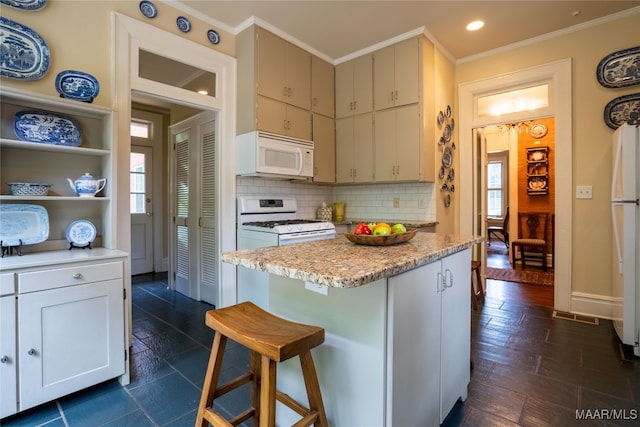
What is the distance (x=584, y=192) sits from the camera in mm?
3227

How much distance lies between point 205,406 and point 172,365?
1149 millimetres

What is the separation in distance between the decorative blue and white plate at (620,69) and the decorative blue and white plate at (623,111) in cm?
14

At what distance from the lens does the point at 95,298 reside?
1.87 meters

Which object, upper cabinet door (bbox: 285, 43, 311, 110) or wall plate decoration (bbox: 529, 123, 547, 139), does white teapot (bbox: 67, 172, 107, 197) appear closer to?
upper cabinet door (bbox: 285, 43, 311, 110)

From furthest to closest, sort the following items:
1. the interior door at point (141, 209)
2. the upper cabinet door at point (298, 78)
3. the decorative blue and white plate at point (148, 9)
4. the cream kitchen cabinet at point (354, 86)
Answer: the interior door at point (141, 209), the cream kitchen cabinet at point (354, 86), the upper cabinet door at point (298, 78), the decorative blue and white plate at point (148, 9)

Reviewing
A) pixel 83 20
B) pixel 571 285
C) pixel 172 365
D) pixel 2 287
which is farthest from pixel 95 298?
pixel 571 285

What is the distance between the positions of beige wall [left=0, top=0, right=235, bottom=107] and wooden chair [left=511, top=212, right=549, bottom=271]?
6.00 meters

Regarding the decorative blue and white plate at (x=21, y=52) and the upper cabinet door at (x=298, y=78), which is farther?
the upper cabinet door at (x=298, y=78)

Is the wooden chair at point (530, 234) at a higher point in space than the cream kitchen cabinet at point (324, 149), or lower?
lower

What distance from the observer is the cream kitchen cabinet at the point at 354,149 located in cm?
382

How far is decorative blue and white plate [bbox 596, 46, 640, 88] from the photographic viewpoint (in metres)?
2.94

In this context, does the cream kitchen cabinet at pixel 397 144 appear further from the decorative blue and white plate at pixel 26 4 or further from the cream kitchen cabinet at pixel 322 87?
the decorative blue and white plate at pixel 26 4

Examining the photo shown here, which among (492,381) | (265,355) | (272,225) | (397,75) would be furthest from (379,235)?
(397,75)

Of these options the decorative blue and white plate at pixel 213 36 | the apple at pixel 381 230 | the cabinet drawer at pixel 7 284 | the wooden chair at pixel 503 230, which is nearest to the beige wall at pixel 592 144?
the apple at pixel 381 230
